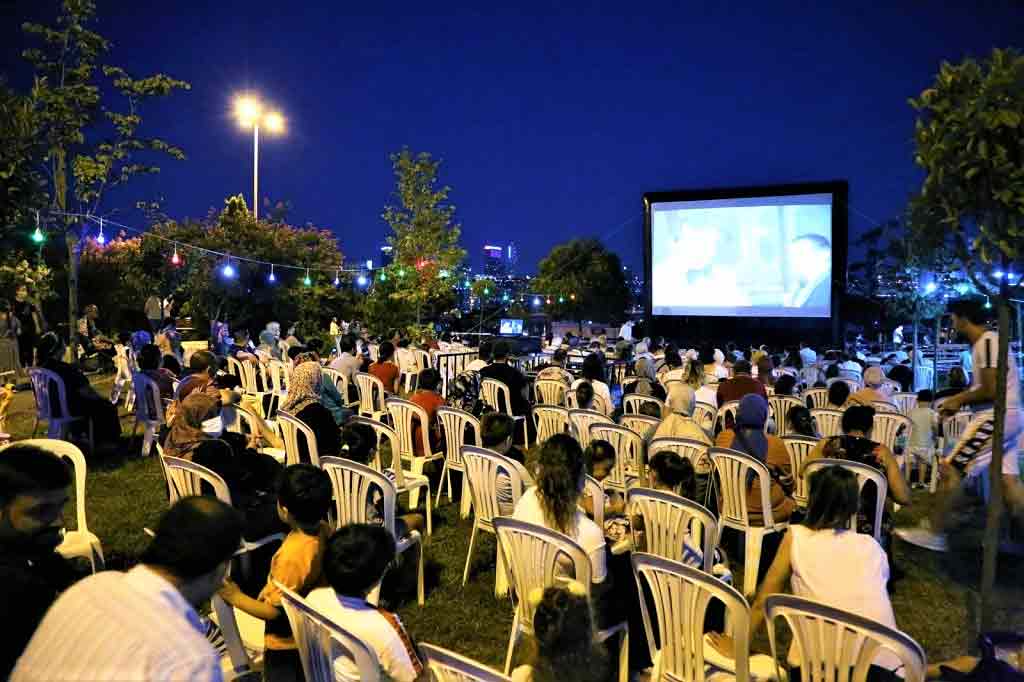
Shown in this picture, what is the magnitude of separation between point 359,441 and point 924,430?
534 centimetres

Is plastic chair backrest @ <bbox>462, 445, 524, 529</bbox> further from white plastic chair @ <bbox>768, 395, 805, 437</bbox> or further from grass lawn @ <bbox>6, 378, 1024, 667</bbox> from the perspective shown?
white plastic chair @ <bbox>768, 395, 805, 437</bbox>

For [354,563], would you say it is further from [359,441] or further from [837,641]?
[359,441]

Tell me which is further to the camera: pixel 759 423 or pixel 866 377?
pixel 866 377

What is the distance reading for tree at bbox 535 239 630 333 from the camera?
40.6m

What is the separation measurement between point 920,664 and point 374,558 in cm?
158

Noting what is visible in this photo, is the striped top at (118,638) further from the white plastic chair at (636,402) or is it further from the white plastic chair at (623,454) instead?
the white plastic chair at (636,402)

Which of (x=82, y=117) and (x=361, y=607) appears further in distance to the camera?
(x=82, y=117)

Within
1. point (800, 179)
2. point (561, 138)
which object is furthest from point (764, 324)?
point (561, 138)

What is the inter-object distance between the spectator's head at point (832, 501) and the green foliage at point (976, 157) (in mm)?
1230

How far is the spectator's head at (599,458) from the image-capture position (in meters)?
3.82

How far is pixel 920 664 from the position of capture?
5.70ft

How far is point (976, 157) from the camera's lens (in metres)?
2.69

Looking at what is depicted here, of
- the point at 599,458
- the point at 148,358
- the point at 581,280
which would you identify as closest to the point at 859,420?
the point at 599,458

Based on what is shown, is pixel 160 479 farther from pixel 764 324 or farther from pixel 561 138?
pixel 561 138
